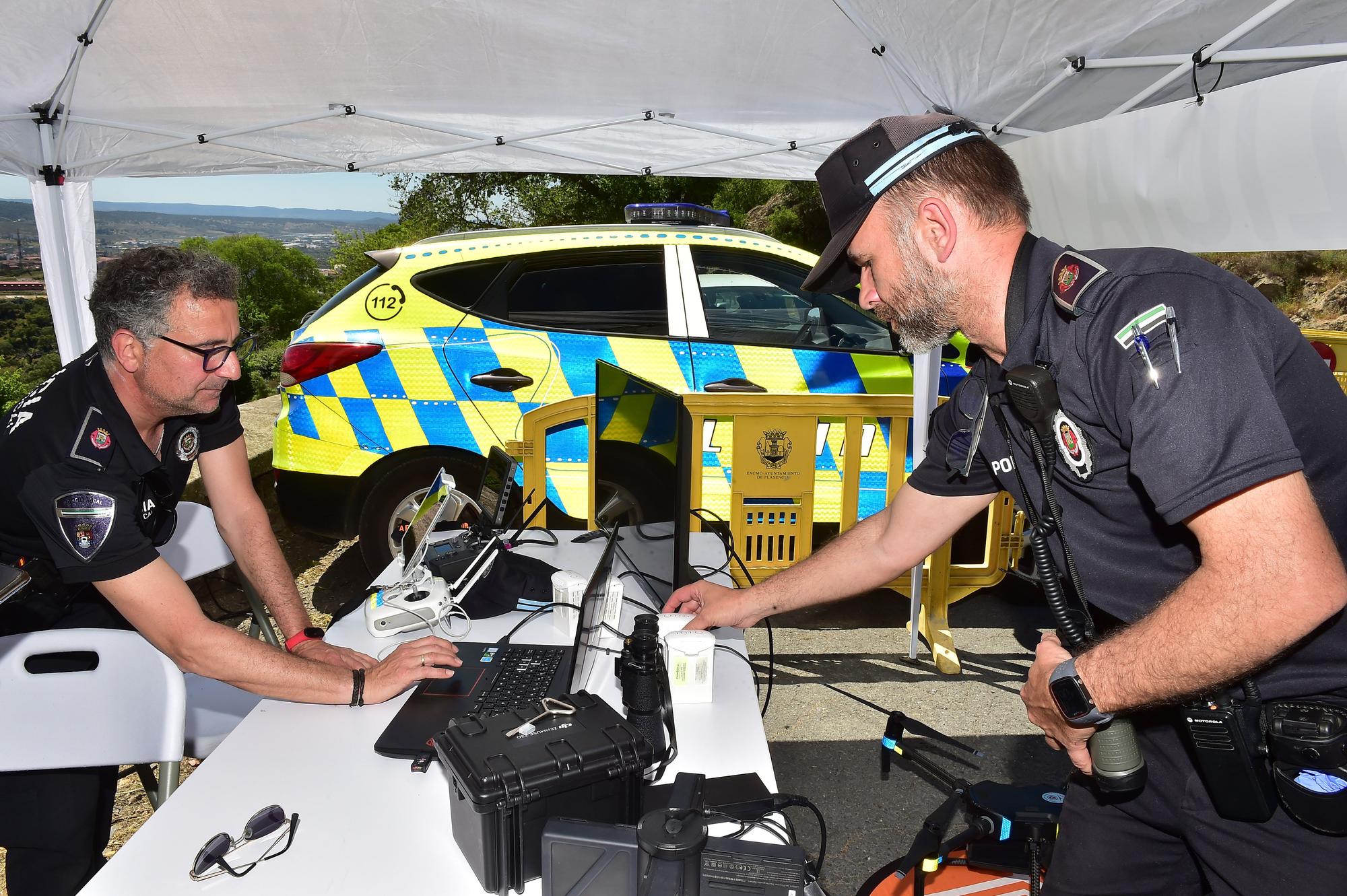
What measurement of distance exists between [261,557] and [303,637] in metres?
0.55

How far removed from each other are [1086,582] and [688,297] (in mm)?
3118

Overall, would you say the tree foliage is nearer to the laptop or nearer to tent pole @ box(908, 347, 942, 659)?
tent pole @ box(908, 347, 942, 659)

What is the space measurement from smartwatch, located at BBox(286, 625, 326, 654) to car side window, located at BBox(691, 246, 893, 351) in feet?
8.71

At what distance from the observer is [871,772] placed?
3.13m

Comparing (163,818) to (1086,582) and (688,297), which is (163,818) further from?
(688,297)

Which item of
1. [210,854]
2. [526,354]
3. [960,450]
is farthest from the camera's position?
[526,354]

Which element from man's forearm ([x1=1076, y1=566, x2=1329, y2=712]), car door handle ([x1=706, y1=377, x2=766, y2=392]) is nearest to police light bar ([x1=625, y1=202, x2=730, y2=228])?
car door handle ([x1=706, y1=377, x2=766, y2=392])

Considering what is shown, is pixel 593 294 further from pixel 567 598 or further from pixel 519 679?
pixel 519 679

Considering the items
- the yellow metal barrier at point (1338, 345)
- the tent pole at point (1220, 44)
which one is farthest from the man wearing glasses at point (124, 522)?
the yellow metal barrier at point (1338, 345)

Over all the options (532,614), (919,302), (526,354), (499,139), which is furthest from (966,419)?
(499,139)

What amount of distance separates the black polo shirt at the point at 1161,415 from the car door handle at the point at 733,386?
8.62 feet

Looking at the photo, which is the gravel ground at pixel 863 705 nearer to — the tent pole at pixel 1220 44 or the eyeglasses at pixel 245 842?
the eyeglasses at pixel 245 842

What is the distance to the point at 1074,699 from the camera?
4.15ft

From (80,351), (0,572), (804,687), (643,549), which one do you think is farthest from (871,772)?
(80,351)
